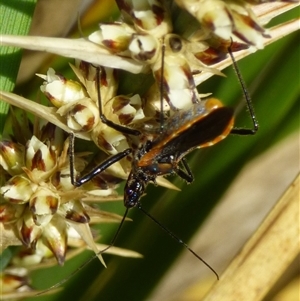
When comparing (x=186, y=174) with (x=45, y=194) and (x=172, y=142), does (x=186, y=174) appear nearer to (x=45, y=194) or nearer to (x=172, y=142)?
(x=172, y=142)

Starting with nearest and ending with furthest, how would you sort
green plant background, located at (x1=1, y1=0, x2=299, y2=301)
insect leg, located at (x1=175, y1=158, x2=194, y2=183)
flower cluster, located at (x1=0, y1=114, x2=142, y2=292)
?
1. flower cluster, located at (x1=0, y1=114, x2=142, y2=292)
2. insect leg, located at (x1=175, y1=158, x2=194, y2=183)
3. green plant background, located at (x1=1, y1=0, x2=299, y2=301)

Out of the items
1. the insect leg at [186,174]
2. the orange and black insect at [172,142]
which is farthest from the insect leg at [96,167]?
the insect leg at [186,174]

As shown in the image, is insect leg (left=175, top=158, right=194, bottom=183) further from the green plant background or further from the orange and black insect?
the green plant background

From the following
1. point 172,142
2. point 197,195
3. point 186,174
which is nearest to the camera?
point 172,142

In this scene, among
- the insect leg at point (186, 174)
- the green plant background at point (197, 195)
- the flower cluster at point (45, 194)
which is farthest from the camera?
the green plant background at point (197, 195)

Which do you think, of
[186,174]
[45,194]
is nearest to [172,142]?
[186,174]

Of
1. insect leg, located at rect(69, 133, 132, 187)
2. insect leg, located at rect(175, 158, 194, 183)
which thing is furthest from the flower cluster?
insect leg, located at rect(175, 158, 194, 183)

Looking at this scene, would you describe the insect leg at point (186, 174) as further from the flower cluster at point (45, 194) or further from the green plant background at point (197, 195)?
the flower cluster at point (45, 194)

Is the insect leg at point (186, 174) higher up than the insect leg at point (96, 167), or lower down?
lower down

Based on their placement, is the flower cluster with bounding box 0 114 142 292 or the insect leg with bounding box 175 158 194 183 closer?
the flower cluster with bounding box 0 114 142 292
